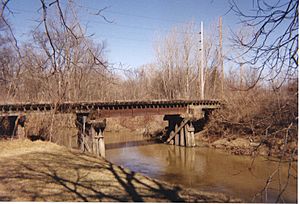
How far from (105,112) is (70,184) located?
772 cm

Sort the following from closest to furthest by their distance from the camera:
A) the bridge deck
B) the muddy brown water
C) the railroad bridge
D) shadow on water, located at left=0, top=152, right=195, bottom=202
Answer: shadow on water, located at left=0, top=152, right=195, bottom=202, the muddy brown water, the bridge deck, the railroad bridge

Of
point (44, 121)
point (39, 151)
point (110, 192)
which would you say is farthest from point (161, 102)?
point (110, 192)

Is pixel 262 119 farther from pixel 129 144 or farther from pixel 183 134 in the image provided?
pixel 129 144

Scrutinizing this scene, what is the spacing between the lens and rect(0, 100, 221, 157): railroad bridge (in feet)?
35.9

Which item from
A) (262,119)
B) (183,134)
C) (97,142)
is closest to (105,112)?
(97,142)

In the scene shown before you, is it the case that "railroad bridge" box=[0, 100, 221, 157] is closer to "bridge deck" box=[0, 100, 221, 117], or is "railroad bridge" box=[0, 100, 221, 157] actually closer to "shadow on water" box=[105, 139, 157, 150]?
"bridge deck" box=[0, 100, 221, 117]

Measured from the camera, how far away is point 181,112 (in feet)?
53.4

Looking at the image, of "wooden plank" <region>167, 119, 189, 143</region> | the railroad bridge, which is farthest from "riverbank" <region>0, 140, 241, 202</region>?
"wooden plank" <region>167, 119, 189, 143</region>

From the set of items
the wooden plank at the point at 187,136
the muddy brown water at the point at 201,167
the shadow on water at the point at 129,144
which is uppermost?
the wooden plank at the point at 187,136

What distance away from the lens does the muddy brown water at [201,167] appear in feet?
25.2

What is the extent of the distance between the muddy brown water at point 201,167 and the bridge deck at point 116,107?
2.12 m

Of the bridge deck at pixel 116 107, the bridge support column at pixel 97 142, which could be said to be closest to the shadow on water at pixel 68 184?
the bridge deck at pixel 116 107

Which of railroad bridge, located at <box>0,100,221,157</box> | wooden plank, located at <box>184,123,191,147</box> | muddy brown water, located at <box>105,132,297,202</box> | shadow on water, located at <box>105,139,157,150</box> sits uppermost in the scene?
railroad bridge, located at <box>0,100,221,157</box>

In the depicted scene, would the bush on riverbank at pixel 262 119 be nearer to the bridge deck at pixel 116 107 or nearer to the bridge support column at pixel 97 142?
the bridge deck at pixel 116 107
